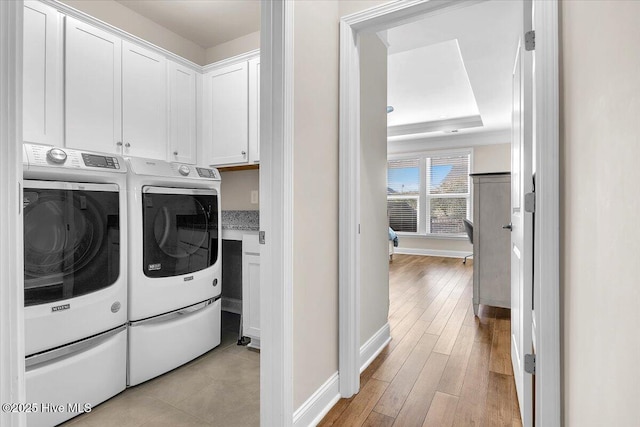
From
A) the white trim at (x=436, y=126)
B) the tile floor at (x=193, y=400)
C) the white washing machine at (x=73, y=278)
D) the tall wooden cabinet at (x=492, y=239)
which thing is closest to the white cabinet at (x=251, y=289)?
the tile floor at (x=193, y=400)

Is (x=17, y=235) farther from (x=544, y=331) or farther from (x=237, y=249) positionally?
(x=237, y=249)

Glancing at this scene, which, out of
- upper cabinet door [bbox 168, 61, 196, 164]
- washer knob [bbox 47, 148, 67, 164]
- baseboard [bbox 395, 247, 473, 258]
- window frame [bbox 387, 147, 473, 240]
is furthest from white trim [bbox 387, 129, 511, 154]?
washer knob [bbox 47, 148, 67, 164]

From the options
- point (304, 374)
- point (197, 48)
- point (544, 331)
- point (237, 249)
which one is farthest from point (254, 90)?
point (544, 331)

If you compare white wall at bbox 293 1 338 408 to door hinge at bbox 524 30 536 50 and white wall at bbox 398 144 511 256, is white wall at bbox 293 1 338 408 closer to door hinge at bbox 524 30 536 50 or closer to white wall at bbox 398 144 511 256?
door hinge at bbox 524 30 536 50

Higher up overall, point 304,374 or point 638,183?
point 638,183

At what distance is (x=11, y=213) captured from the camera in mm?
635

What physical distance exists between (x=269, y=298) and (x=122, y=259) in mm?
1055

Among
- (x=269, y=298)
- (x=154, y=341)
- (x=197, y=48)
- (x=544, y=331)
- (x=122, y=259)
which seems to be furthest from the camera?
(x=197, y=48)

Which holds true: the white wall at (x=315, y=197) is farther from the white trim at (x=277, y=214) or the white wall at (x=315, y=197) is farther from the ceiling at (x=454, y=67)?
the ceiling at (x=454, y=67)

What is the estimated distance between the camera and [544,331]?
4.10 feet

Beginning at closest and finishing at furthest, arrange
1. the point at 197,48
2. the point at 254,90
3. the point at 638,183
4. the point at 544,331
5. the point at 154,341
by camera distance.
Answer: the point at 638,183
the point at 544,331
the point at 154,341
the point at 254,90
the point at 197,48

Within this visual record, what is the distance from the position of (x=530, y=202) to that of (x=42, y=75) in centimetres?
272

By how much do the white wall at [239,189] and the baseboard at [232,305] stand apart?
3.02 feet

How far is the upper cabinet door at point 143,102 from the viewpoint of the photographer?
2387 mm
